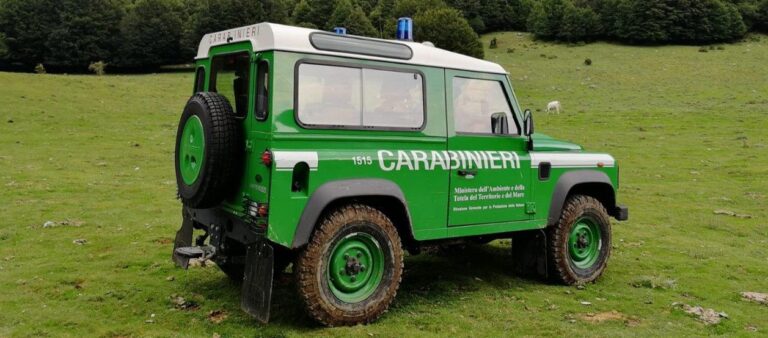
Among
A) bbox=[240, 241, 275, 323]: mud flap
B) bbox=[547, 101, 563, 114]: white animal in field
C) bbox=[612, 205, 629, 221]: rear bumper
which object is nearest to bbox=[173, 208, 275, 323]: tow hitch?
bbox=[240, 241, 275, 323]: mud flap

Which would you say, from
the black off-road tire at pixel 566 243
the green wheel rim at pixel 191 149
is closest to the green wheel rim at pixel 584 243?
the black off-road tire at pixel 566 243

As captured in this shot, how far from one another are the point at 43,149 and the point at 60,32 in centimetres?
5349

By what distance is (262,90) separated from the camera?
5.90m

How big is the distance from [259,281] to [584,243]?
15.8ft

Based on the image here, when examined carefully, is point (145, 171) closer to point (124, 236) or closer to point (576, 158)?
point (124, 236)

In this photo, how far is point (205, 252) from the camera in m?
6.47

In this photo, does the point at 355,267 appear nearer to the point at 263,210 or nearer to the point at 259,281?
the point at 259,281

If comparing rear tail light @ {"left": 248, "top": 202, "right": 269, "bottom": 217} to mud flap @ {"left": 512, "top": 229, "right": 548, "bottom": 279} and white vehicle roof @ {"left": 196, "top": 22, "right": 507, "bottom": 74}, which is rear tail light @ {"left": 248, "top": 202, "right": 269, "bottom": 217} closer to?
white vehicle roof @ {"left": 196, "top": 22, "right": 507, "bottom": 74}

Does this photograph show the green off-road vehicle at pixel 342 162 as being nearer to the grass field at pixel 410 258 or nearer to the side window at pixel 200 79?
the side window at pixel 200 79

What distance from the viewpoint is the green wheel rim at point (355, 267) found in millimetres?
6223

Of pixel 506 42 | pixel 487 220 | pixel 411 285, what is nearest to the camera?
pixel 487 220

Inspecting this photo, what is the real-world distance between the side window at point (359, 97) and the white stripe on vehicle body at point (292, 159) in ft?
1.04

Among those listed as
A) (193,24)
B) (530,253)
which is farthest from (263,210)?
(193,24)

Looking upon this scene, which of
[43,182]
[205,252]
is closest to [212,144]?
[205,252]
